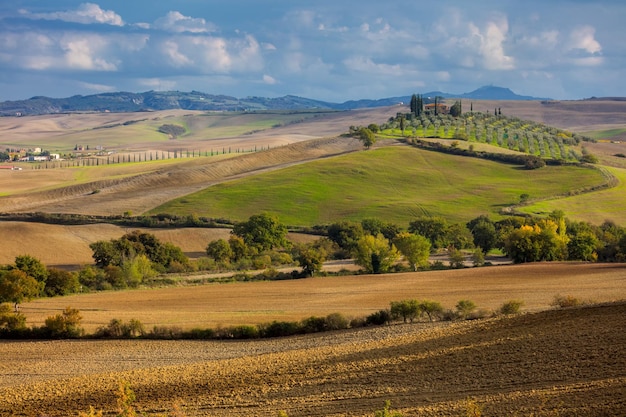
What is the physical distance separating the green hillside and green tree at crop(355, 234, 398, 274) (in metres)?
27.2

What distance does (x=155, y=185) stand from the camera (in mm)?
134375

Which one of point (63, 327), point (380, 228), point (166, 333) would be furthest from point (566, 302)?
point (380, 228)

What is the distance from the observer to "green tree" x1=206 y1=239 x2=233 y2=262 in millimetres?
86938

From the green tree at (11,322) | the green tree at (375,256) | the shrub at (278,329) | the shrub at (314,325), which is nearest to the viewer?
the shrub at (278,329)

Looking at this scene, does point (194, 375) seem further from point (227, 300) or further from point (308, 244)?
point (308, 244)

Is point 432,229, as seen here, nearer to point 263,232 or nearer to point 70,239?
point 263,232

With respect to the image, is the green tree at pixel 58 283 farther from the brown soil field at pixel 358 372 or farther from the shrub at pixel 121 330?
the brown soil field at pixel 358 372

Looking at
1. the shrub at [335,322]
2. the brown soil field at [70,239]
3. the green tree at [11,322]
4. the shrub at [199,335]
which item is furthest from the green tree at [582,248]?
the green tree at [11,322]

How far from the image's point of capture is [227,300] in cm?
6159

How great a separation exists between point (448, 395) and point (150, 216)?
83.1 m

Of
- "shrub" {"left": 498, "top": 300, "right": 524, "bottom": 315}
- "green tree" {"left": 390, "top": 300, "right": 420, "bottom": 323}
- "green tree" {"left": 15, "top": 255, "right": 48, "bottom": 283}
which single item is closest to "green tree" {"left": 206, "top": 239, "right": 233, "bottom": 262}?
"green tree" {"left": 15, "top": 255, "right": 48, "bottom": 283}

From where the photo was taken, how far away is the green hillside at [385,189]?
374ft

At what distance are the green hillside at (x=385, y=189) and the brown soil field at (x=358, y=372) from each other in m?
65.0

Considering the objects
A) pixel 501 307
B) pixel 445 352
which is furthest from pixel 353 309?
pixel 445 352
